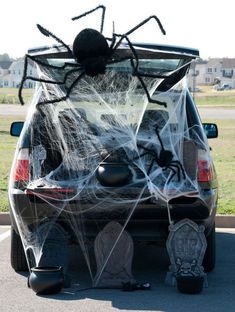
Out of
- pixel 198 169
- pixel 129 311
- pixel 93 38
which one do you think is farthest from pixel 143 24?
pixel 129 311

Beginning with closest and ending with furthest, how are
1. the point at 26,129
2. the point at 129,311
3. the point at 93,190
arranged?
the point at 129,311 < the point at 93,190 < the point at 26,129

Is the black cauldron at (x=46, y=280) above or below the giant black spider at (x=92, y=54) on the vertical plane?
below

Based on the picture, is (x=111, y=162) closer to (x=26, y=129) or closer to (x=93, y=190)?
(x=93, y=190)

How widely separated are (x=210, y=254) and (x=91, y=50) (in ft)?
7.42

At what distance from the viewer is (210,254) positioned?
7125mm

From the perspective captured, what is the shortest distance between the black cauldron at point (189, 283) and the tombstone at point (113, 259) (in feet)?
1.36

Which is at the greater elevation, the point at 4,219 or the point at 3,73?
the point at 4,219

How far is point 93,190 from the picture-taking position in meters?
6.31

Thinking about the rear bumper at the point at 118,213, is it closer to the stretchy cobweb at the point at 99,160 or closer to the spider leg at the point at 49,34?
the stretchy cobweb at the point at 99,160

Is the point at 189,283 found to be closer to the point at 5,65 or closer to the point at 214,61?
the point at 5,65

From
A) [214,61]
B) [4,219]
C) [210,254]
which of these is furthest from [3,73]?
[210,254]

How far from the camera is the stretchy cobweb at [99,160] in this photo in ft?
20.7

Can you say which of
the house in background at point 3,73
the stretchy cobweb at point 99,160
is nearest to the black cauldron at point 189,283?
the stretchy cobweb at point 99,160

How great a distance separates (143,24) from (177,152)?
3.55 ft
